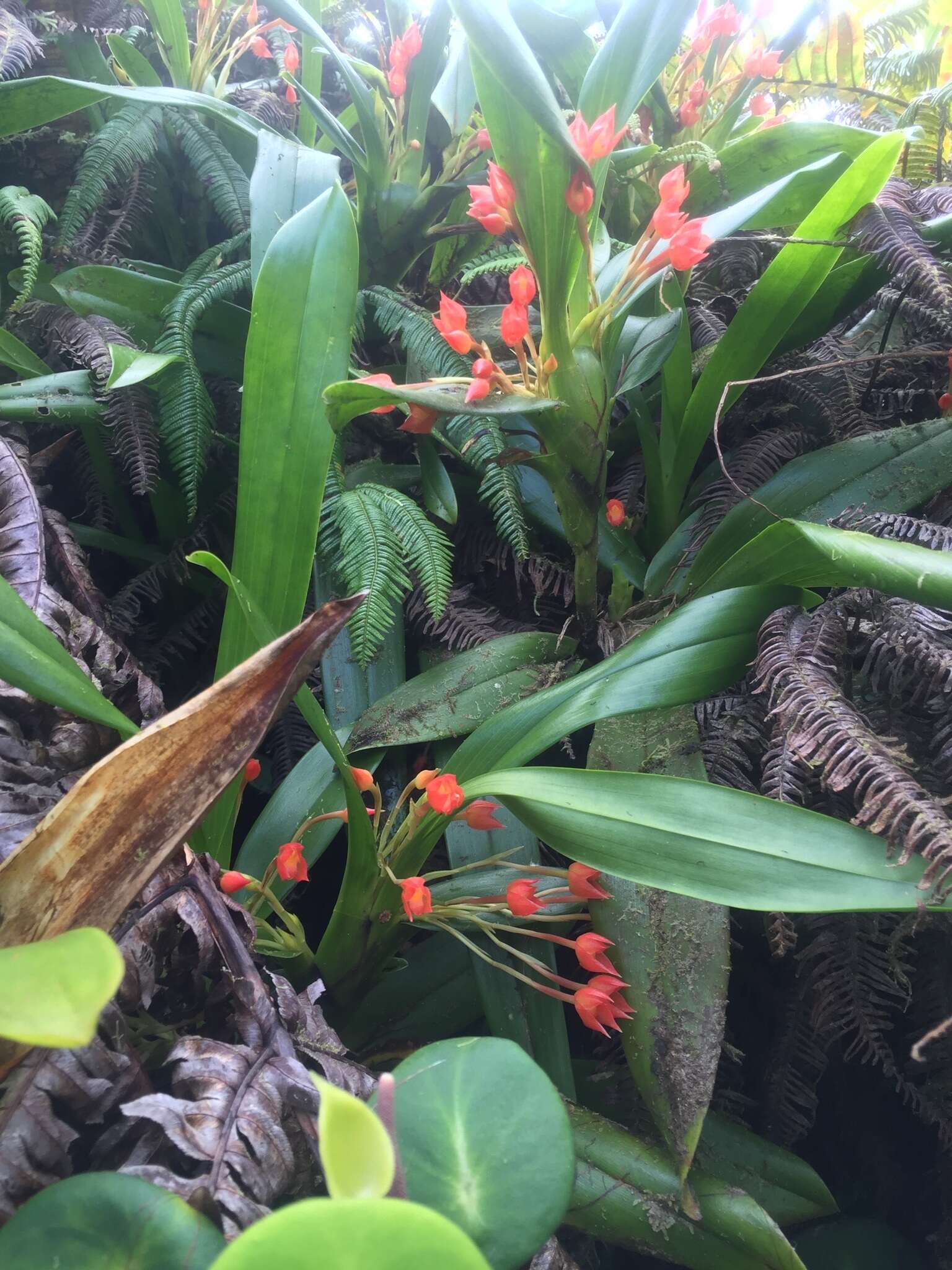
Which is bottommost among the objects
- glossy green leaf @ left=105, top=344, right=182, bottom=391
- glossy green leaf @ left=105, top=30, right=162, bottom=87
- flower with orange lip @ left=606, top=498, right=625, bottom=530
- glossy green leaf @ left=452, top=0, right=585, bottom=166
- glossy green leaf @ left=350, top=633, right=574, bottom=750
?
glossy green leaf @ left=350, top=633, right=574, bottom=750

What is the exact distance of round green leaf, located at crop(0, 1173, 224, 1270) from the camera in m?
0.33

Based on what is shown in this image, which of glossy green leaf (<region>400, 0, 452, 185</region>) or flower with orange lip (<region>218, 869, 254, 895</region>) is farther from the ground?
glossy green leaf (<region>400, 0, 452, 185</region>)

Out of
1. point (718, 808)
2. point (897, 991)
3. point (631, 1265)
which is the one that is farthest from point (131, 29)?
point (631, 1265)

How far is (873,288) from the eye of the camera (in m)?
0.80

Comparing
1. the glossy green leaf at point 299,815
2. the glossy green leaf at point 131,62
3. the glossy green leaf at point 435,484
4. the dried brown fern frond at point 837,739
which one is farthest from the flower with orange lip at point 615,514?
the glossy green leaf at point 131,62

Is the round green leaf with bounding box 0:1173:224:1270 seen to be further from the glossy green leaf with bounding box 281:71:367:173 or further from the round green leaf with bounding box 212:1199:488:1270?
the glossy green leaf with bounding box 281:71:367:173

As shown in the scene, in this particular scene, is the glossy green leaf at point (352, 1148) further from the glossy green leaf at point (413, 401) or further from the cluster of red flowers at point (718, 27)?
the cluster of red flowers at point (718, 27)

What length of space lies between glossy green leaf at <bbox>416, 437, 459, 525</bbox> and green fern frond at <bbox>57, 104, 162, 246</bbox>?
0.52m

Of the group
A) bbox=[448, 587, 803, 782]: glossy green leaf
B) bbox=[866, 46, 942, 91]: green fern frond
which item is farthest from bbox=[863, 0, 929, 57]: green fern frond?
bbox=[448, 587, 803, 782]: glossy green leaf

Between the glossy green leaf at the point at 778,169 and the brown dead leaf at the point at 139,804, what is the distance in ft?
2.35

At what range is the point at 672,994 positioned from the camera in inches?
21.8

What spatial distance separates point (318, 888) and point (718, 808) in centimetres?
54

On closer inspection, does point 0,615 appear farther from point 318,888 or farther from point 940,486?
point 940,486

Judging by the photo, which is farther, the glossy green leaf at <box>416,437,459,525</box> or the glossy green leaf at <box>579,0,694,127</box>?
the glossy green leaf at <box>416,437,459,525</box>
